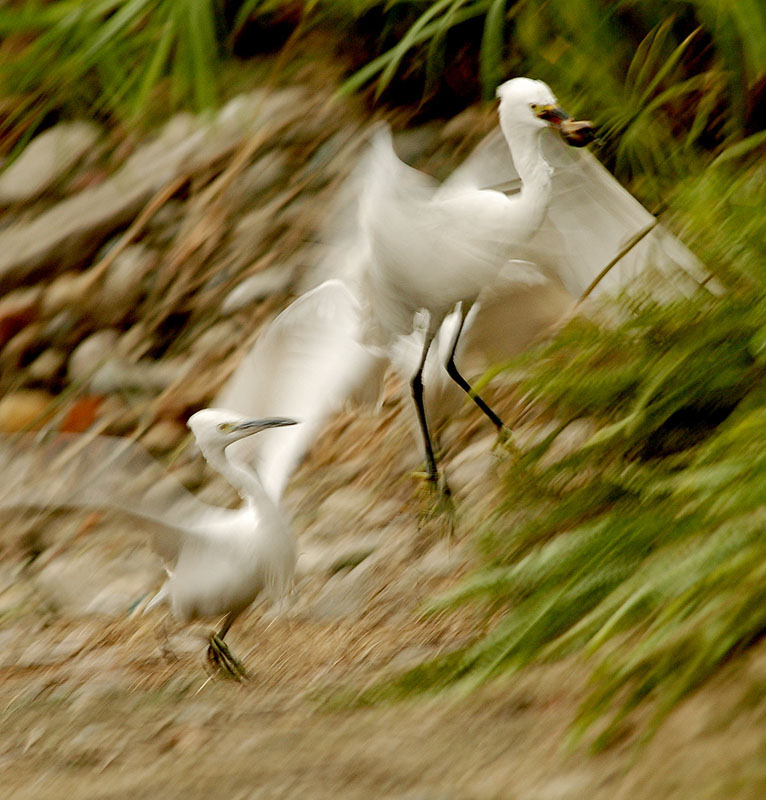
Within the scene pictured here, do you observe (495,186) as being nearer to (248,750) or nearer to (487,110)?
(487,110)

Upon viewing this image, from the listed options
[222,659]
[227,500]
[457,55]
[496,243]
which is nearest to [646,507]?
[496,243]

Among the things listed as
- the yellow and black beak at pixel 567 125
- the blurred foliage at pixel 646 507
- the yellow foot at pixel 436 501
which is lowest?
the yellow foot at pixel 436 501

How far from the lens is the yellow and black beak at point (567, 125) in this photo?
147 cm

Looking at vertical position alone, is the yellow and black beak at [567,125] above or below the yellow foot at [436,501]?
above

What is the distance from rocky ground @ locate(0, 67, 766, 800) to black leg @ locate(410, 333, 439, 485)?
0.25ft

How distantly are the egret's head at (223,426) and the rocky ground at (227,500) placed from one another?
0.53 ft

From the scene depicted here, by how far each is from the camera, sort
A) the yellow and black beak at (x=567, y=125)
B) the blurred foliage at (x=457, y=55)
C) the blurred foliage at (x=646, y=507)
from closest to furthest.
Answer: the blurred foliage at (x=646, y=507), the yellow and black beak at (x=567, y=125), the blurred foliage at (x=457, y=55)

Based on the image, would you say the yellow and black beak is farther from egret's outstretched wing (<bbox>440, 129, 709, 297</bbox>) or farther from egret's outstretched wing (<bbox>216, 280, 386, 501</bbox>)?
egret's outstretched wing (<bbox>216, 280, 386, 501</bbox>)

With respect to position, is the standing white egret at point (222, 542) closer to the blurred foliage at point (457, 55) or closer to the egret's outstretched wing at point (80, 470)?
the egret's outstretched wing at point (80, 470)

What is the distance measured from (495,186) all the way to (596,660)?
932 millimetres

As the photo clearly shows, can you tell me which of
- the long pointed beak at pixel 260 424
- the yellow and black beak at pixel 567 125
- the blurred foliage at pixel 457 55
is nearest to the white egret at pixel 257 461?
the long pointed beak at pixel 260 424

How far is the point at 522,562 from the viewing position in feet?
3.32

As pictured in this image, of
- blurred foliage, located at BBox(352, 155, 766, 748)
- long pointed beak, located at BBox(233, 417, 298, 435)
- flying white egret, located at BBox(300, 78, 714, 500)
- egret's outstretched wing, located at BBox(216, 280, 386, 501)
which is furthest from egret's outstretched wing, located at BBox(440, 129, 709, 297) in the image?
long pointed beak, located at BBox(233, 417, 298, 435)

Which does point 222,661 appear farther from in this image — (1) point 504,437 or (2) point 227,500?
(2) point 227,500
